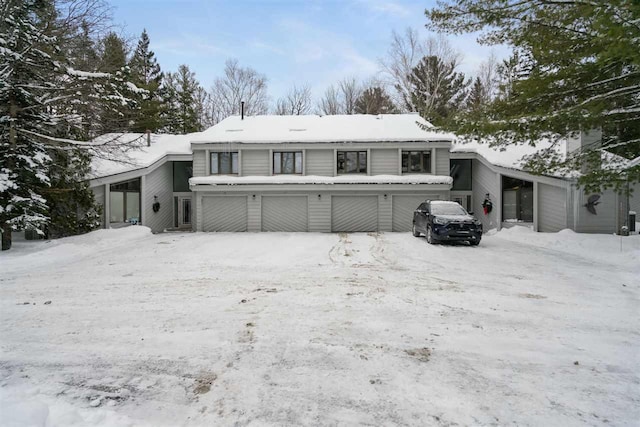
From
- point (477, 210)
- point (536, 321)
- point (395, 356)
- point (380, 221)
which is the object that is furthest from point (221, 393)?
point (477, 210)

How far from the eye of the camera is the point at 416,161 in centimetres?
1864

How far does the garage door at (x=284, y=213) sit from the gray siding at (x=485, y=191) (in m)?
9.64

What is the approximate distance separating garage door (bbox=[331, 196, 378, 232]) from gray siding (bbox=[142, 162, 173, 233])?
32.6 ft

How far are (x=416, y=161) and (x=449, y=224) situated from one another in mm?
7208

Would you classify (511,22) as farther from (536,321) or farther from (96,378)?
(96,378)

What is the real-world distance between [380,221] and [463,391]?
1558 cm

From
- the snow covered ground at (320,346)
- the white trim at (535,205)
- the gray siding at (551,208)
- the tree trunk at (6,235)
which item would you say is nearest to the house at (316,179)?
the white trim at (535,205)

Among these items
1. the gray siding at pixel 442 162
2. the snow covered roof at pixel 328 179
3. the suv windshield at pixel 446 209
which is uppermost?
the gray siding at pixel 442 162

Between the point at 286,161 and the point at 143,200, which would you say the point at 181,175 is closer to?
the point at 143,200

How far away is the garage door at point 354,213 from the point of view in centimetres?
1855

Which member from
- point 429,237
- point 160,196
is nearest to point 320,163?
point 429,237

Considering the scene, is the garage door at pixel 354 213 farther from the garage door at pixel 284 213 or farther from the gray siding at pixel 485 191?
the gray siding at pixel 485 191

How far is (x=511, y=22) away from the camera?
8219 mm

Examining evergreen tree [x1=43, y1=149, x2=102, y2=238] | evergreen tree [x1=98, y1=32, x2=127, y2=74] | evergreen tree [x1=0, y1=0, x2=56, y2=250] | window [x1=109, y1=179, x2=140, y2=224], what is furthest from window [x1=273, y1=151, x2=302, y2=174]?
evergreen tree [x1=0, y1=0, x2=56, y2=250]
